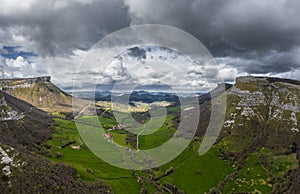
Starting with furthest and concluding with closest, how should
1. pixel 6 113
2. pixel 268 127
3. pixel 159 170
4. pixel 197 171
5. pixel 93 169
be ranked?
pixel 268 127 < pixel 6 113 < pixel 197 171 < pixel 159 170 < pixel 93 169

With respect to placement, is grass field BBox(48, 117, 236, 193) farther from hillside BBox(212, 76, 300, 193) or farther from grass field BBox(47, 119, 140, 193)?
hillside BBox(212, 76, 300, 193)

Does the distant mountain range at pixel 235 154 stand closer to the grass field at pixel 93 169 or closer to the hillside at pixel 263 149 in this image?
the hillside at pixel 263 149

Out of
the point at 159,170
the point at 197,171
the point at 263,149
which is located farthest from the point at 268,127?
Answer: the point at 159,170

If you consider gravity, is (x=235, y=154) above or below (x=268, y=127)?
below

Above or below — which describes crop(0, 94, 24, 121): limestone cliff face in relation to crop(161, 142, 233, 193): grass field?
above

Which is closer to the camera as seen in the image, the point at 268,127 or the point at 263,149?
the point at 263,149

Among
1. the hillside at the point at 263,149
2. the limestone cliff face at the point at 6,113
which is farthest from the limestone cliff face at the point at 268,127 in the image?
the limestone cliff face at the point at 6,113

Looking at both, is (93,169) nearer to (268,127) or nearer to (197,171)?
(197,171)

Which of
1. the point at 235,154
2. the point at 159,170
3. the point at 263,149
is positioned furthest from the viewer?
the point at 263,149

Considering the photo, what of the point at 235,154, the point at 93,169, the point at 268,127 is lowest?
the point at 93,169

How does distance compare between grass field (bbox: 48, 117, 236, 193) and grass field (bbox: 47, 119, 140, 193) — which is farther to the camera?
grass field (bbox: 48, 117, 236, 193)

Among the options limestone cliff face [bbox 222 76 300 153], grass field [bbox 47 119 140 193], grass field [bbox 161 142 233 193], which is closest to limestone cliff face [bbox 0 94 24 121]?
grass field [bbox 47 119 140 193]

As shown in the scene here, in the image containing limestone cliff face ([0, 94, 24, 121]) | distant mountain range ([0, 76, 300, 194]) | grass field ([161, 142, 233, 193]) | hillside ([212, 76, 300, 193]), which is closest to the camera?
distant mountain range ([0, 76, 300, 194])

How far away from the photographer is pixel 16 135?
146 meters
